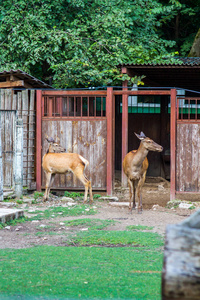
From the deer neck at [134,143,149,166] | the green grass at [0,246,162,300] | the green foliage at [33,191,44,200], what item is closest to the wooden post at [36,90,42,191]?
the green foliage at [33,191,44,200]

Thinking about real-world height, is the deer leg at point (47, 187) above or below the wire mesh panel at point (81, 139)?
below

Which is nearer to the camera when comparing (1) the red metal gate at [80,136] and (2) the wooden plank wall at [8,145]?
(2) the wooden plank wall at [8,145]

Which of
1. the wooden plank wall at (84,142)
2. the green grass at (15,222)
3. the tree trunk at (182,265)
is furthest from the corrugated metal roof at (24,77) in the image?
the tree trunk at (182,265)

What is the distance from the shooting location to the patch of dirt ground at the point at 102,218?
6723 mm

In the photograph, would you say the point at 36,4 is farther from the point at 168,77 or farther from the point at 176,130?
the point at 176,130

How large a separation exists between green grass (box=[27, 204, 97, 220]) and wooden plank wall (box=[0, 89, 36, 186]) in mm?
2275

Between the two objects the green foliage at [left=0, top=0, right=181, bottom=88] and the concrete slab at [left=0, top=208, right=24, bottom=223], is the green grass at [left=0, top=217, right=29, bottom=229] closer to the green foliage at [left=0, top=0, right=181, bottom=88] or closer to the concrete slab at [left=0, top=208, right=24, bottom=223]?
the concrete slab at [left=0, top=208, right=24, bottom=223]

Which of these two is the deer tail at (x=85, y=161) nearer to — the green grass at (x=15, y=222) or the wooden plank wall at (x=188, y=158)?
the wooden plank wall at (x=188, y=158)

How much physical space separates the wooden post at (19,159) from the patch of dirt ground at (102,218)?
0.61 m

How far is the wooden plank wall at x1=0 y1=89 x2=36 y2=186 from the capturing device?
449 inches

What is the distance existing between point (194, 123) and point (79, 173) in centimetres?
296

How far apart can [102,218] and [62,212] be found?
909 millimetres

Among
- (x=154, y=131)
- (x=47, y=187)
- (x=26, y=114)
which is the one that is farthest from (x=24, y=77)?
(x=154, y=131)

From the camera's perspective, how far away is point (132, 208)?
31.8ft
